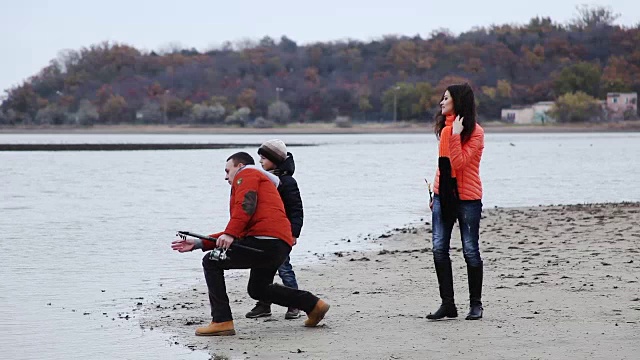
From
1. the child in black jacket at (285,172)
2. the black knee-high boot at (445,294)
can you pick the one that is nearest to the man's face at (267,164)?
the child in black jacket at (285,172)

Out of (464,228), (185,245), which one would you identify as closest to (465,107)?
(464,228)

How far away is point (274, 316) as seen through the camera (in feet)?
30.0

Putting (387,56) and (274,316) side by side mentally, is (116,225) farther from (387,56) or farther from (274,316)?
(387,56)

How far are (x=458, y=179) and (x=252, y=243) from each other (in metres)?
1.63

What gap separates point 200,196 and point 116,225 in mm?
8840

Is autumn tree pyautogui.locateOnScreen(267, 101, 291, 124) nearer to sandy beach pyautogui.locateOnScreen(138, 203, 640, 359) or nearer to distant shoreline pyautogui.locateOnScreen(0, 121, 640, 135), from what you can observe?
distant shoreline pyautogui.locateOnScreen(0, 121, 640, 135)

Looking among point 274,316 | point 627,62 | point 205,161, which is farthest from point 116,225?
point 627,62

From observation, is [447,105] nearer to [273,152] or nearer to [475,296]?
[273,152]

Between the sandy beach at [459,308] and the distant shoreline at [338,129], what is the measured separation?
115386 mm

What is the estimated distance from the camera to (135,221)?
818 inches

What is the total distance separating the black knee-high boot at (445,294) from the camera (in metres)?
8.41

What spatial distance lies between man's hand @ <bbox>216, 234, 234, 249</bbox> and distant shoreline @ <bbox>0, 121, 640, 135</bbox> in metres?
120

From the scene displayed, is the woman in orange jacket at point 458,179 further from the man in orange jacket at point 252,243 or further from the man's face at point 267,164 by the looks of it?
the man's face at point 267,164

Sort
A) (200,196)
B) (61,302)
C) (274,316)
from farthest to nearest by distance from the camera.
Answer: (200,196), (61,302), (274,316)
